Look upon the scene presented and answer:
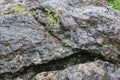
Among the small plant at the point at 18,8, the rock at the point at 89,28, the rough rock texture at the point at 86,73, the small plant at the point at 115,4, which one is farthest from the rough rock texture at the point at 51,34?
the small plant at the point at 115,4

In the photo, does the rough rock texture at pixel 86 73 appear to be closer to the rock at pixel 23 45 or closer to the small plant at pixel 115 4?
the rock at pixel 23 45

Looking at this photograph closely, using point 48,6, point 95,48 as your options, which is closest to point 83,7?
point 48,6

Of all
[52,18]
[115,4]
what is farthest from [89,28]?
[115,4]

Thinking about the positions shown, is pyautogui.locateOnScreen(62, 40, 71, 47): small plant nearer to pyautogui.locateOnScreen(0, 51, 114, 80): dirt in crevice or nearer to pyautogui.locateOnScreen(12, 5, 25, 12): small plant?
pyautogui.locateOnScreen(0, 51, 114, 80): dirt in crevice

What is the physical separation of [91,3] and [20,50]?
111 inches

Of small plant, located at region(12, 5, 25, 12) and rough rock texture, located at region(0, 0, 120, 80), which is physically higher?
small plant, located at region(12, 5, 25, 12)

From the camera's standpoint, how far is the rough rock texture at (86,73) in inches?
226

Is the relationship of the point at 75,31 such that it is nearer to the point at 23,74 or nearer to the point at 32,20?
the point at 32,20

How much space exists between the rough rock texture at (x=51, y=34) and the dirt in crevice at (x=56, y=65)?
0.10 metres

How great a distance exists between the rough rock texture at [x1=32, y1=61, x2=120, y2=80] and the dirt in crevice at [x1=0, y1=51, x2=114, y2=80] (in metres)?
0.18

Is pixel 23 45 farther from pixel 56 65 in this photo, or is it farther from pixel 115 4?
pixel 115 4

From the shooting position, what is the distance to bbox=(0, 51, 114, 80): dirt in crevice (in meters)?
5.88

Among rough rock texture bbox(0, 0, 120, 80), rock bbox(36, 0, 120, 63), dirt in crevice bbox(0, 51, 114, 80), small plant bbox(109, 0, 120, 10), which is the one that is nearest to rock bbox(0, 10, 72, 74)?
rough rock texture bbox(0, 0, 120, 80)

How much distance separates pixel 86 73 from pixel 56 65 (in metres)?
0.77
